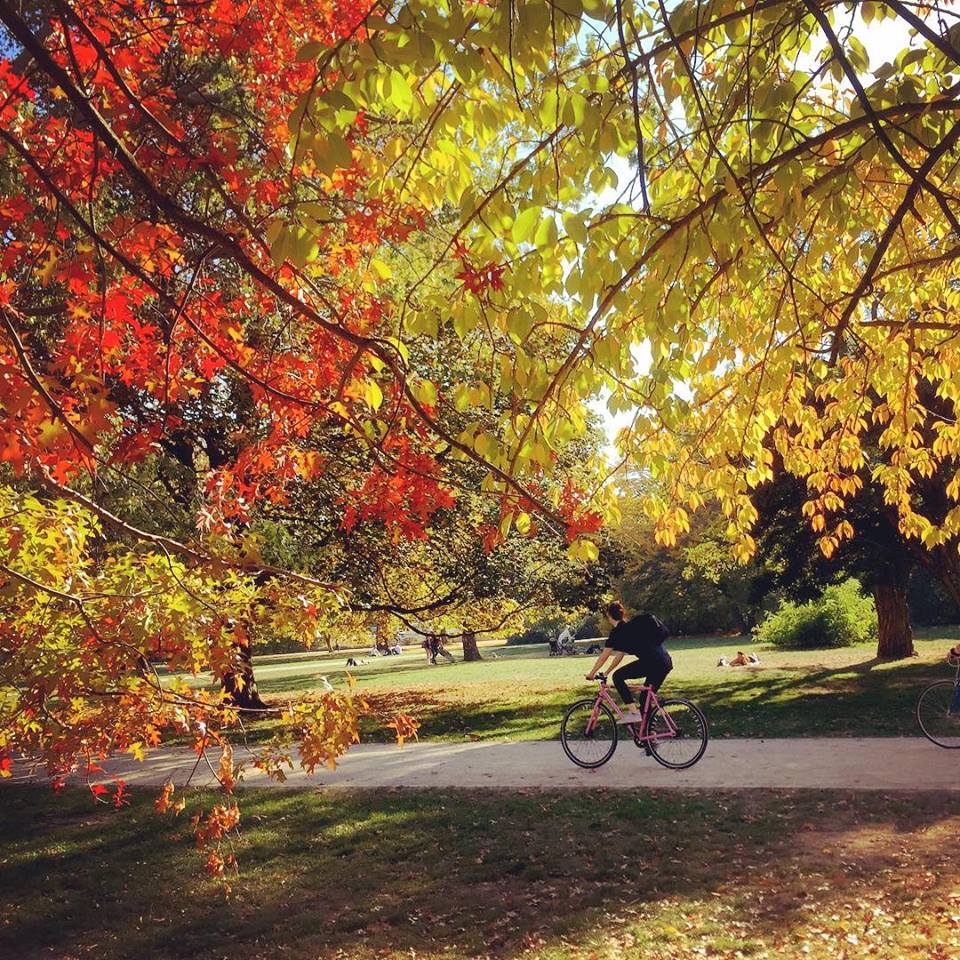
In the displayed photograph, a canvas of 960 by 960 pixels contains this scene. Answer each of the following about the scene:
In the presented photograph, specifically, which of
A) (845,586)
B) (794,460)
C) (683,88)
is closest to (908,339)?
(794,460)

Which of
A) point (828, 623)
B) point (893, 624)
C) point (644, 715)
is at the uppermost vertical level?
point (644, 715)

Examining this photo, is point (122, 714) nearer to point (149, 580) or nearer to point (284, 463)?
point (149, 580)

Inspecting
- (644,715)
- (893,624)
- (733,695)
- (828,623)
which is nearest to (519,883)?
(644,715)

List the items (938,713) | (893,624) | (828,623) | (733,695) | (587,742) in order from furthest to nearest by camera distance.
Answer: (828,623)
(893,624)
(733,695)
(938,713)
(587,742)

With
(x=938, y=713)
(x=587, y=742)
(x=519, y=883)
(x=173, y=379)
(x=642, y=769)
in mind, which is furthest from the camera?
(x=938, y=713)

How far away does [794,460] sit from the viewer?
20.8 ft

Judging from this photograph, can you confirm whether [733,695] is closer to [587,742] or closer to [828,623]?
[587,742]

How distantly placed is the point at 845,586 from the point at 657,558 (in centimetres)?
1148

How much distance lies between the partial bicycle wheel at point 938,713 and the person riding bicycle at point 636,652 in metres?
3.18

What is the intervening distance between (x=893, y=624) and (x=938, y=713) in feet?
35.4

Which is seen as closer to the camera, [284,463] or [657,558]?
[284,463]

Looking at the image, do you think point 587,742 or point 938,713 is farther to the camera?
point 938,713

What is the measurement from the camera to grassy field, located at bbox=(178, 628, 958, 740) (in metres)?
11.4

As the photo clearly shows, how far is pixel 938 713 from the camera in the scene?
9648mm
